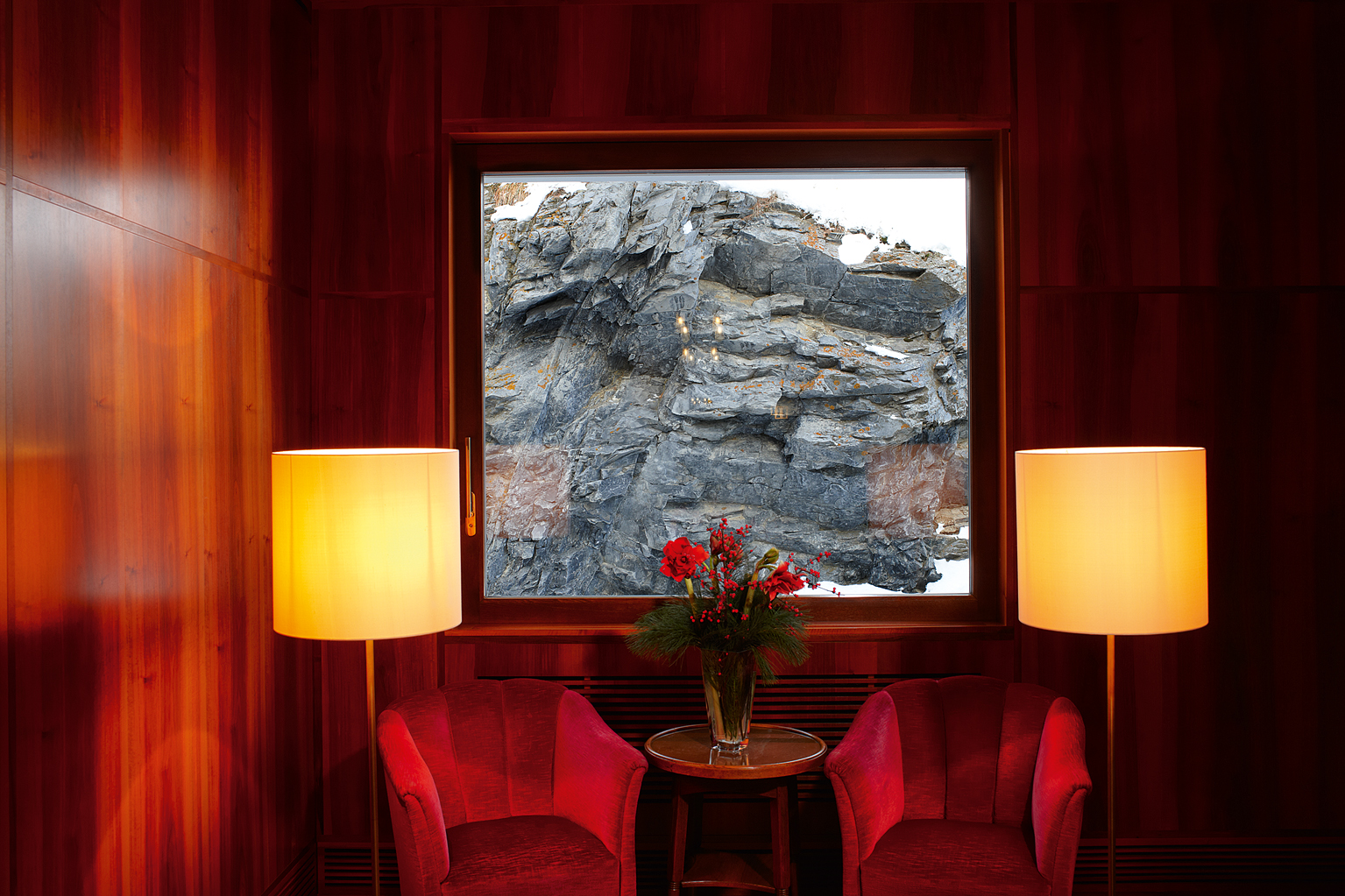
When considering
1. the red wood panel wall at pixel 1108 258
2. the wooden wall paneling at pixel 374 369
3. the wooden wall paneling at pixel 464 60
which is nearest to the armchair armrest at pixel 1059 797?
→ the red wood panel wall at pixel 1108 258

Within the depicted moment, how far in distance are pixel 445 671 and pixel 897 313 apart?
6.93 ft

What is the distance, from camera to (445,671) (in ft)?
9.91

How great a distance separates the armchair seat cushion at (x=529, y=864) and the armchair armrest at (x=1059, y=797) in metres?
1.15

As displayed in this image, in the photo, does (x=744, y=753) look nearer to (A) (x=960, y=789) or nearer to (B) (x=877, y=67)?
(A) (x=960, y=789)

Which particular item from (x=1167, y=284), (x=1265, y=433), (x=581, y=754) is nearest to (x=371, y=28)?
(x=581, y=754)

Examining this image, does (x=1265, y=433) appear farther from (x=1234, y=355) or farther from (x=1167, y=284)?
(x=1167, y=284)

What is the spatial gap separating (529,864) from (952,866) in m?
1.13

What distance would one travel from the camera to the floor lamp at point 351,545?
1.95 meters

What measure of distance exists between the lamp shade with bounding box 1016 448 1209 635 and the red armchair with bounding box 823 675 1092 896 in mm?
462

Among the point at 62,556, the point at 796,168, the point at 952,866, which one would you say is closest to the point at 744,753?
the point at 952,866

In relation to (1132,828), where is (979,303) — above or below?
above

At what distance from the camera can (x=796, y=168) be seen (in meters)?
3.13

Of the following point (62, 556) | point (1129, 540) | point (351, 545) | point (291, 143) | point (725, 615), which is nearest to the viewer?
point (62, 556)

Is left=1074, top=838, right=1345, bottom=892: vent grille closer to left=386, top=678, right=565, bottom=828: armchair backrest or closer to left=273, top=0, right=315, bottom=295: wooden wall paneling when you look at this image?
left=386, top=678, right=565, bottom=828: armchair backrest
